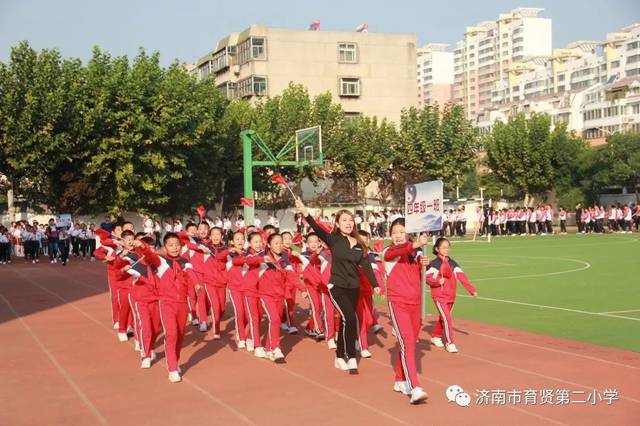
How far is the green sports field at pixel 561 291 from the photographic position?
13.5 metres

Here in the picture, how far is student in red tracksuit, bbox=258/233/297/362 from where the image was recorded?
11.1 metres

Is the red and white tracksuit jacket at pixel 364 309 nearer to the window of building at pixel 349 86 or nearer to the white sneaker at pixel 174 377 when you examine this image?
the white sneaker at pixel 174 377

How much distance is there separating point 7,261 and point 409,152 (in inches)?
1133

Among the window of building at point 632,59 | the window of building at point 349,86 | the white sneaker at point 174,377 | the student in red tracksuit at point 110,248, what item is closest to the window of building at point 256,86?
the window of building at point 349,86

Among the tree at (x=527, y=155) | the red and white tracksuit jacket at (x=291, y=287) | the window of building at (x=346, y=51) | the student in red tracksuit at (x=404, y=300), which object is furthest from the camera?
the window of building at (x=346, y=51)

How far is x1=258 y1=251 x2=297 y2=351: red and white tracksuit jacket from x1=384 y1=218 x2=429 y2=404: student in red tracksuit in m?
2.56

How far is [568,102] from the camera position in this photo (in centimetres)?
12738

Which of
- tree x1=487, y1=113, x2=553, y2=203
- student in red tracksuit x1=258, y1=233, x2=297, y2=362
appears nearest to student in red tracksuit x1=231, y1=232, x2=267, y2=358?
student in red tracksuit x1=258, y1=233, x2=297, y2=362

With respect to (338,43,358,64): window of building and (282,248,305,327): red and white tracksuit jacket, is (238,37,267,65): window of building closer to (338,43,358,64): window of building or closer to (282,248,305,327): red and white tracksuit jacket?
(338,43,358,64): window of building

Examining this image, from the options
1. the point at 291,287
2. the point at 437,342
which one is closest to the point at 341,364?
the point at 437,342

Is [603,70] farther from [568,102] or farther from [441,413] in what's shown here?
[441,413]

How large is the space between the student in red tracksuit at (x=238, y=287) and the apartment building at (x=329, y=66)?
194 ft

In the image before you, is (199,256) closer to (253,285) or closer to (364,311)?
(253,285)

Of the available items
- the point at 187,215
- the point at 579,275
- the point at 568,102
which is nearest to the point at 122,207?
the point at 187,215
